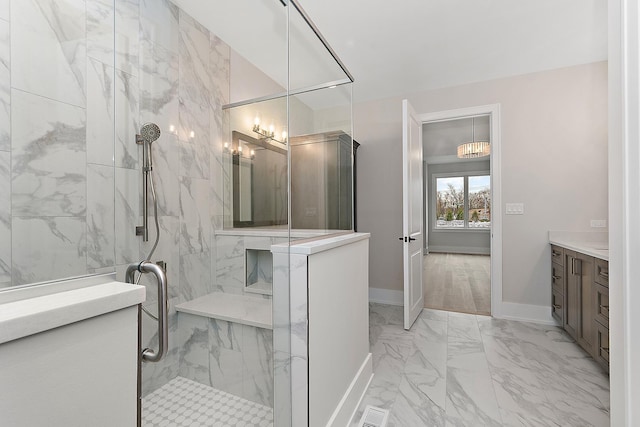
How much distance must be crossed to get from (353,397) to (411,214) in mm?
1800

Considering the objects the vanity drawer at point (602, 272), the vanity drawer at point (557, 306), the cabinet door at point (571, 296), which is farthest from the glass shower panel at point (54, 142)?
the vanity drawer at point (557, 306)

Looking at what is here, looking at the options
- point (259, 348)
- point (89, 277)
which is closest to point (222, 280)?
point (259, 348)

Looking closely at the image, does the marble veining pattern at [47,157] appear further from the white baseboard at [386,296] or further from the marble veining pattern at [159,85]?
the white baseboard at [386,296]

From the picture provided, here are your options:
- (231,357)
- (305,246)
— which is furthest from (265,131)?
(231,357)

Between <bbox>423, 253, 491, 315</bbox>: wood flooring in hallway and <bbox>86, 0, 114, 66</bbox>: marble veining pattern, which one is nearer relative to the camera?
<bbox>86, 0, 114, 66</bbox>: marble veining pattern

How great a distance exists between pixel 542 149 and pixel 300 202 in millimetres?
2872

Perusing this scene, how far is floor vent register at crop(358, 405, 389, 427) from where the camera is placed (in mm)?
1563

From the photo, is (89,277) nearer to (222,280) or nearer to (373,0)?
(222,280)

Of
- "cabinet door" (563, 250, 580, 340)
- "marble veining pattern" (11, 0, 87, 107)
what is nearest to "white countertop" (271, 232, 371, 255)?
"marble veining pattern" (11, 0, 87, 107)

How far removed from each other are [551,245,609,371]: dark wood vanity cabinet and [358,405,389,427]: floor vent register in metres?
1.54

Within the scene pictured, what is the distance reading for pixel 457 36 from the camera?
7.95 feet

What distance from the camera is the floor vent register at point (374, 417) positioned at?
1.56m

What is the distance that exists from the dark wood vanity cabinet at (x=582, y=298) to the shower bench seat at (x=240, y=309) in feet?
7.13

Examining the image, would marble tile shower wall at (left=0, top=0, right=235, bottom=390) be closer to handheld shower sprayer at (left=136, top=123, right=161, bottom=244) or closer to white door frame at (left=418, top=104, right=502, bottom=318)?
handheld shower sprayer at (left=136, top=123, right=161, bottom=244)
